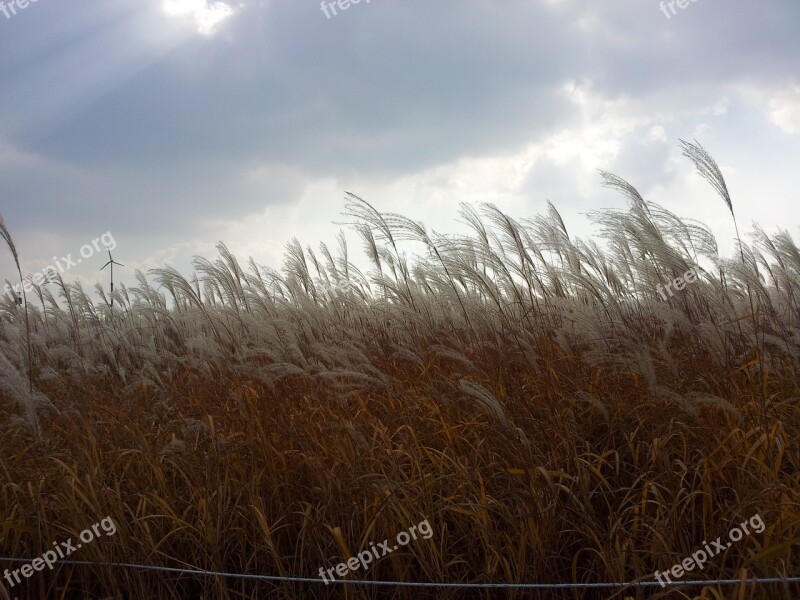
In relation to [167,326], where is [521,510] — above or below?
below

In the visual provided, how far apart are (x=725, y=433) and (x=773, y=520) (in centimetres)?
46

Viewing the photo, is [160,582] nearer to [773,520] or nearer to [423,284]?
[773,520]

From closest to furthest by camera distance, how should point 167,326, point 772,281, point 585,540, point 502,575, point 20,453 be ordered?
point 502,575, point 585,540, point 20,453, point 772,281, point 167,326

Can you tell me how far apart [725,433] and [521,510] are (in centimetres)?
Answer: 108

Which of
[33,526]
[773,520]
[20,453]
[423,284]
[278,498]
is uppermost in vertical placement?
[423,284]

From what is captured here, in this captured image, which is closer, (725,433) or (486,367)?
(725,433)

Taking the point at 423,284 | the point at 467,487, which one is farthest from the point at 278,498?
the point at 423,284

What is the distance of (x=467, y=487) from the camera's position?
222cm

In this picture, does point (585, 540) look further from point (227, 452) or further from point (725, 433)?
point (227, 452)

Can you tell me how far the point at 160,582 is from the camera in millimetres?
2076

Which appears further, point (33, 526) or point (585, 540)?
point (33, 526)

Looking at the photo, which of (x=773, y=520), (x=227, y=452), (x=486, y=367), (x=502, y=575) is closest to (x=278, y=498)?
(x=227, y=452)

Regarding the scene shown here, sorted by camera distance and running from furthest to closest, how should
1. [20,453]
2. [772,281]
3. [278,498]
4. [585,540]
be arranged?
[772,281], [20,453], [278,498], [585,540]

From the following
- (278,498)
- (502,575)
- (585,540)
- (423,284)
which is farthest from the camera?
(423,284)
